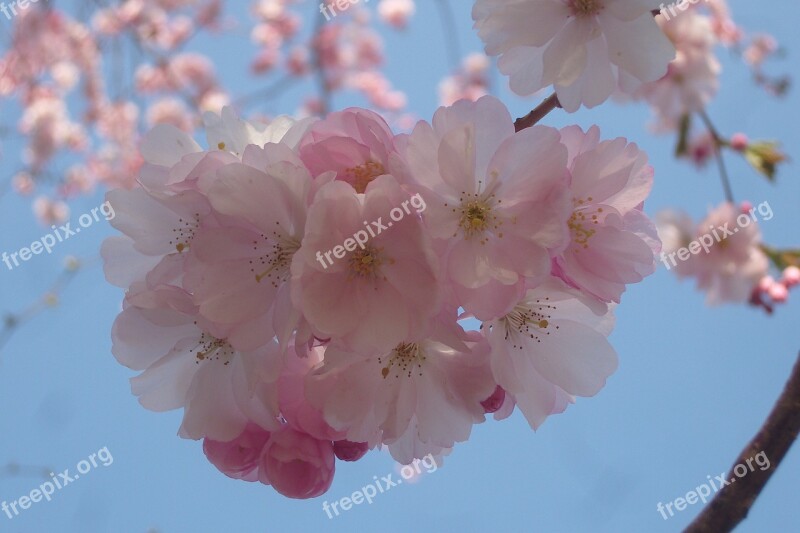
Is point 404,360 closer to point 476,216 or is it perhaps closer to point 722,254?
point 476,216

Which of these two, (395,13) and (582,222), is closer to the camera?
(582,222)

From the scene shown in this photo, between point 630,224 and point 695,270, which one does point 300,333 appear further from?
point 695,270

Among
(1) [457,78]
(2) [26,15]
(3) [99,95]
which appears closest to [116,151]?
(3) [99,95]

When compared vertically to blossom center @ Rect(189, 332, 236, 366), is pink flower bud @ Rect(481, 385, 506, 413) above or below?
below

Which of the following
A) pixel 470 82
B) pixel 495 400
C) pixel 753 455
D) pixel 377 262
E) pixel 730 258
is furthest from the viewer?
pixel 470 82

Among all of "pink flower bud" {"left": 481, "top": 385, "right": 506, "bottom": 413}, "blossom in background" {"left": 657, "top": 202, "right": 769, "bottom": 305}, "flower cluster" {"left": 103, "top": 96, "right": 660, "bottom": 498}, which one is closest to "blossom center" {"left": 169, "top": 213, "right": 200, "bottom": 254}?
"flower cluster" {"left": 103, "top": 96, "right": 660, "bottom": 498}

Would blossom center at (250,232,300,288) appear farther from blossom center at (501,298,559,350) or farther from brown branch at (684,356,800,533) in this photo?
brown branch at (684,356,800,533)

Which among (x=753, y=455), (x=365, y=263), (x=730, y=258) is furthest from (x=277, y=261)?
(x=730, y=258)

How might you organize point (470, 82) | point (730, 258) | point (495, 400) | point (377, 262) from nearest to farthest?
point (377, 262) < point (495, 400) < point (730, 258) < point (470, 82)
